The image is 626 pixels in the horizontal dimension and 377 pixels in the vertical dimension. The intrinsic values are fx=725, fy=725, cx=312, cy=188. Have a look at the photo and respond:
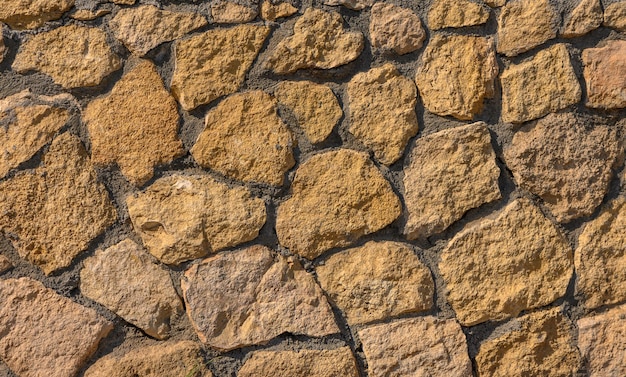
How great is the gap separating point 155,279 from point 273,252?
0.28 meters

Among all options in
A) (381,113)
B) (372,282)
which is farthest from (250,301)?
(381,113)

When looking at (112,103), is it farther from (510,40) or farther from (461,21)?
(510,40)

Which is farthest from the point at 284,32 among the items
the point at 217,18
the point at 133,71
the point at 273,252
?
the point at 273,252

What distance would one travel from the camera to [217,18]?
5.64ft

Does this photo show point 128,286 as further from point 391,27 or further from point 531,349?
point 531,349

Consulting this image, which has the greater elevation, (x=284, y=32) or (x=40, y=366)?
(x=284, y=32)

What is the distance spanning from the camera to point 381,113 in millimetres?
1744

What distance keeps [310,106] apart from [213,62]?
0.25 metres

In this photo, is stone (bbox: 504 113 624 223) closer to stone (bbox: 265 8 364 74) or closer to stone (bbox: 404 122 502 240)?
stone (bbox: 404 122 502 240)

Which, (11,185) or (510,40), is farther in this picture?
(510,40)

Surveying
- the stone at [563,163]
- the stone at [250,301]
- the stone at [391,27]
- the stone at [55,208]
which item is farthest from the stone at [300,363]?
the stone at [391,27]

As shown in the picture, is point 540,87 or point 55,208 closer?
point 55,208

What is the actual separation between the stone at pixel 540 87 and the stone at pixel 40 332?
1115mm

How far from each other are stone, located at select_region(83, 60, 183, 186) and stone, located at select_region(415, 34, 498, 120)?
614 millimetres
